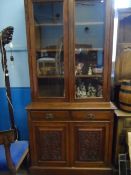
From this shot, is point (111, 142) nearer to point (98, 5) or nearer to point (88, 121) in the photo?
point (88, 121)

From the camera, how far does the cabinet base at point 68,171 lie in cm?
205

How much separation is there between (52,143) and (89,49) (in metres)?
1.09

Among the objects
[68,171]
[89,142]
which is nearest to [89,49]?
[89,142]

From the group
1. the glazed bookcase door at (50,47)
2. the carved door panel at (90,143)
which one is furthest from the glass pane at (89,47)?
the carved door panel at (90,143)

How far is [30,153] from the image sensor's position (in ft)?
6.82

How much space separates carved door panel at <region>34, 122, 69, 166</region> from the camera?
1.97 meters

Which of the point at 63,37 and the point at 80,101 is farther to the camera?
the point at 80,101

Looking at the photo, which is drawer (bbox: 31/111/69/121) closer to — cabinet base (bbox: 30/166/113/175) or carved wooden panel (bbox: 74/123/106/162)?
carved wooden panel (bbox: 74/123/106/162)

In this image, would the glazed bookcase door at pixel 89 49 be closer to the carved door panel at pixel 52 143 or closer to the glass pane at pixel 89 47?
the glass pane at pixel 89 47

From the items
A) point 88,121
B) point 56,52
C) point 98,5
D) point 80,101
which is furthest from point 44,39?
point 88,121

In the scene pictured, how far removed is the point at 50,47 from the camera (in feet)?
6.54

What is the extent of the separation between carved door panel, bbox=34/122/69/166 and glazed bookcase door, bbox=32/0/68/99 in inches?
13.0

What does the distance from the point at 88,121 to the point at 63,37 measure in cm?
90

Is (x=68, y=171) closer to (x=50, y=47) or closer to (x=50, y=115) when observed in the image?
(x=50, y=115)
